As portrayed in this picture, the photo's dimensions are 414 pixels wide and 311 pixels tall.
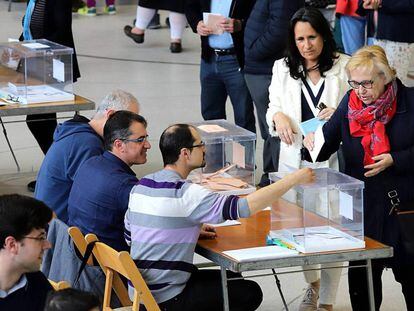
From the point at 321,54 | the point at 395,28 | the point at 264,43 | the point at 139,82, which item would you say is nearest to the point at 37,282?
the point at 321,54

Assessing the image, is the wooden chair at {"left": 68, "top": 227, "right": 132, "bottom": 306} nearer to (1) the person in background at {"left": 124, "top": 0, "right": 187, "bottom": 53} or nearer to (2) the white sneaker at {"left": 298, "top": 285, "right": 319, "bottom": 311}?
(2) the white sneaker at {"left": 298, "top": 285, "right": 319, "bottom": 311}

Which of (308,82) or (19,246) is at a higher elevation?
(308,82)

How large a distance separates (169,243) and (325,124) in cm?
117

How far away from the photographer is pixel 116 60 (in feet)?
43.0

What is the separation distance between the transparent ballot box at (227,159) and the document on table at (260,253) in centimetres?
104

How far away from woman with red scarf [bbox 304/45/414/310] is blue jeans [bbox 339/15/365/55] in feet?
15.7

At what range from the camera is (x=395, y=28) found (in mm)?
8680

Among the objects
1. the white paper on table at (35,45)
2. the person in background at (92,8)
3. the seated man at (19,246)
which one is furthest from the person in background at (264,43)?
the person in background at (92,8)

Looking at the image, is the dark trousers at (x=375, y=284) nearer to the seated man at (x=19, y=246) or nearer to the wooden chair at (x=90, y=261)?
the wooden chair at (x=90, y=261)

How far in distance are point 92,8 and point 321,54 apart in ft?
38.1

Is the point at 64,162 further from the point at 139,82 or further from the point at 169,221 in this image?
the point at 139,82

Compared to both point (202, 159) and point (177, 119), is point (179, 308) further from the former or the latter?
point (177, 119)

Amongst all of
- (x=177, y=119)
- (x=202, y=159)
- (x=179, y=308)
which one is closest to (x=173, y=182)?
(x=202, y=159)

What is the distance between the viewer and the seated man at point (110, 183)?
15.8 feet
